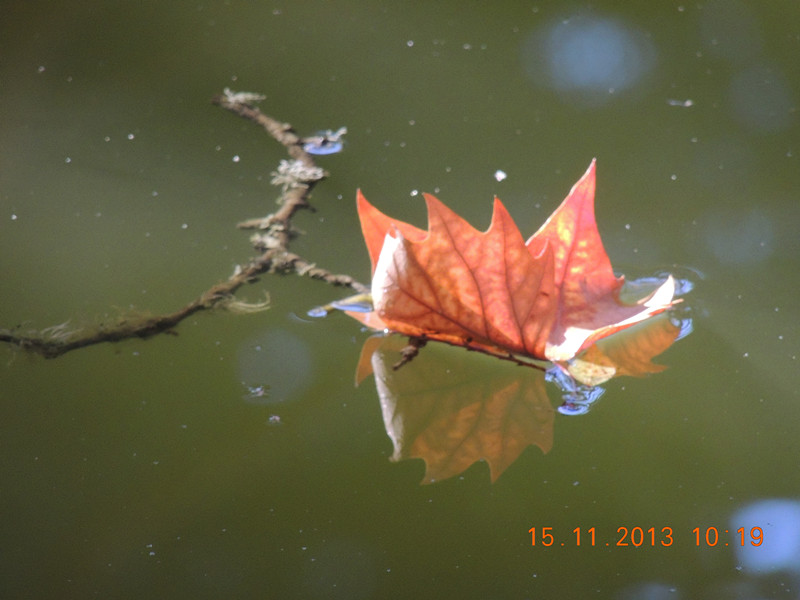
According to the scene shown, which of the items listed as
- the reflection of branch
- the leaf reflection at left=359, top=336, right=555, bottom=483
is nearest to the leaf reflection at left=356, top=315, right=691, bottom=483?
the leaf reflection at left=359, top=336, right=555, bottom=483

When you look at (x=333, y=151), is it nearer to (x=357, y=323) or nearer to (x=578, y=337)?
(x=357, y=323)

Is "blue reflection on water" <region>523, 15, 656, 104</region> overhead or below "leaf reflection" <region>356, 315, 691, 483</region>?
overhead

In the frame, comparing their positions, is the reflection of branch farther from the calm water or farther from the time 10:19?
the time 10:19

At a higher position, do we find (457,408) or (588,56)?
(588,56)

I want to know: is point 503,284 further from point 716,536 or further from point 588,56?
point 588,56
